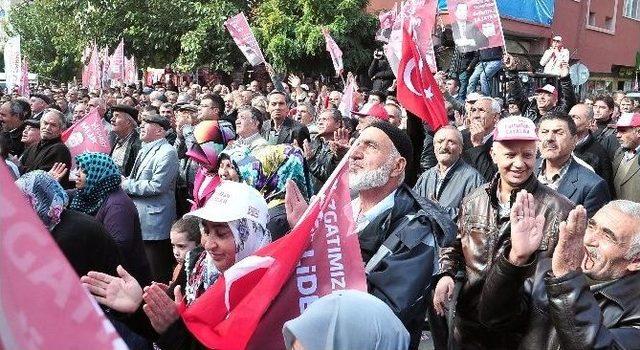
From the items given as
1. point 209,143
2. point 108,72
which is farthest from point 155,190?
point 108,72

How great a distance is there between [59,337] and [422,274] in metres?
1.95

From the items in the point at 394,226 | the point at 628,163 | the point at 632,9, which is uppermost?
Result: the point at 394,226

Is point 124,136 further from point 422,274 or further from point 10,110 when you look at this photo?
point 422,274

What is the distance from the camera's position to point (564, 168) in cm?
491

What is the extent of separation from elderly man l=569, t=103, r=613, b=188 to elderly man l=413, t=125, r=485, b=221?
1.80 m

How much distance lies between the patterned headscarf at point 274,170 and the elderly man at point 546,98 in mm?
3471

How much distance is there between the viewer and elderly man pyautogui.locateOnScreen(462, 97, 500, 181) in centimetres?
637

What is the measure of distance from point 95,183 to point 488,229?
240cm

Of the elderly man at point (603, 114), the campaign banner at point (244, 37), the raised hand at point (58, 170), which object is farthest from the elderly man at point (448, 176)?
the campaign banner at point (244, 37)

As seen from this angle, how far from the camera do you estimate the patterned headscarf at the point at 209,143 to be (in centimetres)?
571

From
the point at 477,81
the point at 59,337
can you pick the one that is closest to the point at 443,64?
the point at 477,81

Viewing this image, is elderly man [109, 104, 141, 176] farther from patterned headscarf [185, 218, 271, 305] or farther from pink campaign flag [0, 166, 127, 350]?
pink campaign flag [0, 166, 127, 350]

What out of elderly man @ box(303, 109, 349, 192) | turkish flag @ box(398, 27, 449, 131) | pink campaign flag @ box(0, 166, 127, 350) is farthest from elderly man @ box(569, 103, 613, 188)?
Result: pink campaign flag @ box(0, 166, 127, 350)

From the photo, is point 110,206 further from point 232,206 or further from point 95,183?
point 232,206
